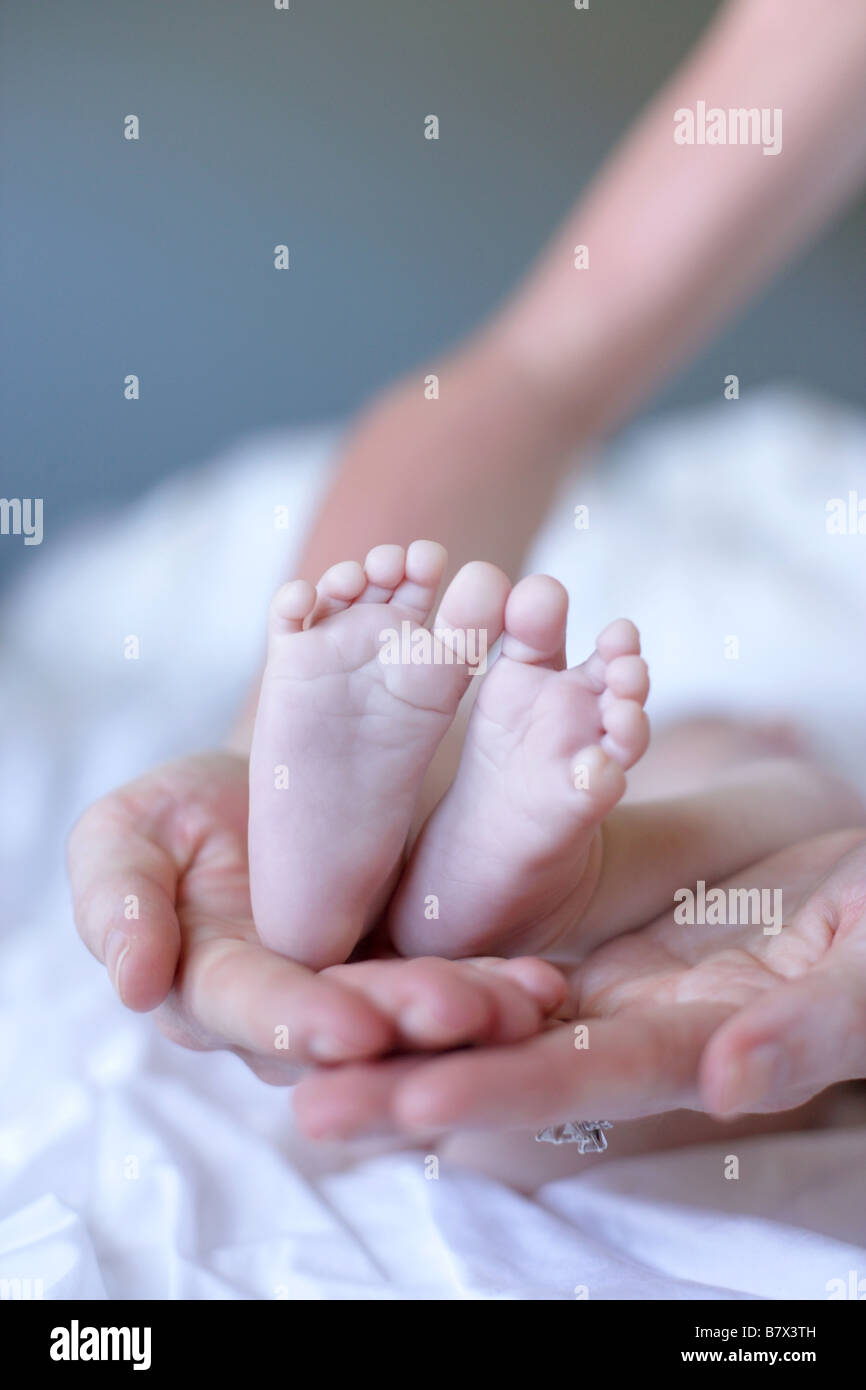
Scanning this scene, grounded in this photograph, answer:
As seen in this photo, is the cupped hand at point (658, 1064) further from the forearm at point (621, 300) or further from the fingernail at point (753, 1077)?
the forearm at point (621, 300)

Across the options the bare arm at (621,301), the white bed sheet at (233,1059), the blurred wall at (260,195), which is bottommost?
the white bed sheet at (233,1059)

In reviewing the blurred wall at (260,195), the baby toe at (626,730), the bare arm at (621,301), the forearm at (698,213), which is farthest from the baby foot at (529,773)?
the blurred wall at (260,195)

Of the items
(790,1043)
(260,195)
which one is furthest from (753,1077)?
(260,195)

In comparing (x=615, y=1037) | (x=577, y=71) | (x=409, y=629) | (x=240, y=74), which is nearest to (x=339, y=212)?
(x=240, y=74)

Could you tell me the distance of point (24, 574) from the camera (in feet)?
6.86

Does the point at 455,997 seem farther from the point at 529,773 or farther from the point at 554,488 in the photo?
the point at 554,488

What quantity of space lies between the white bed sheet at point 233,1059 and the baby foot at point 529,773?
0.25m

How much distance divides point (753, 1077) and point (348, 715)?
290mm

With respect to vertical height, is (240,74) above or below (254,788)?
above

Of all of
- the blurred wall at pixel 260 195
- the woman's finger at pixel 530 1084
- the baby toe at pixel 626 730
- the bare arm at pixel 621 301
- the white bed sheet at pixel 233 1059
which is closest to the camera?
the woman's finger at pixel 530 1084

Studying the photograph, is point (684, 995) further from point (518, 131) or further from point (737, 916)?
point (518, 131)

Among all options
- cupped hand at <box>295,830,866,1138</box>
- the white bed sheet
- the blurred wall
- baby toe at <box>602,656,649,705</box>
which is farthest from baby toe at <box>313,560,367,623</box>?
the blurred wall

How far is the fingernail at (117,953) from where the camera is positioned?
2.22ft

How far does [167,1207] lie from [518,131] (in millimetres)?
2283
